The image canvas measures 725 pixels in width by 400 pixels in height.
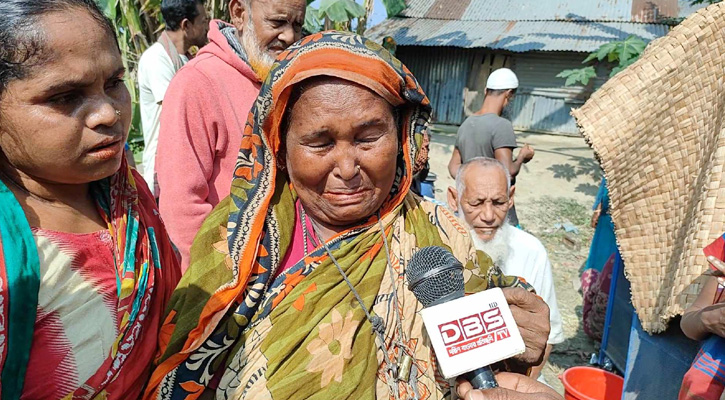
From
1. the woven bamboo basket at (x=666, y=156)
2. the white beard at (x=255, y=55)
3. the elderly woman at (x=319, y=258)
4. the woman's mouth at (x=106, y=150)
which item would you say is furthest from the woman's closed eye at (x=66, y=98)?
the woven bamboo basket at (x=666, y=156)

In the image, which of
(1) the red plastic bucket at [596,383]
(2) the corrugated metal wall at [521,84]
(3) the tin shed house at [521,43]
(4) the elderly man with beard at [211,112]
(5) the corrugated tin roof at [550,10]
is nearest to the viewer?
(4) the elderly man with beard at [211,112]

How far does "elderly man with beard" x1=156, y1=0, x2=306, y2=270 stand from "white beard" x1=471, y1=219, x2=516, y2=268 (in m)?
1.63

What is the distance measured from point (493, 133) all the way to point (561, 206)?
198 inches

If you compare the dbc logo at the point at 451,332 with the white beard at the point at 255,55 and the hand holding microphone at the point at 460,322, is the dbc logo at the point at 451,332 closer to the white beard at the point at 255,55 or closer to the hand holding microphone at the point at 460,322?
the hand holding microphone at the point at 460,322

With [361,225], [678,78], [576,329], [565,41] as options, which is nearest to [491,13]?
[565,41]

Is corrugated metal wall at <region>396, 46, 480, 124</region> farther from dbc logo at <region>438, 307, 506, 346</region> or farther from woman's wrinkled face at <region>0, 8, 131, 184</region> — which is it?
woman's wrinkled face at <region>0, 8, 131, 184</region>

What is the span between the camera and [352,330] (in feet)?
4.88

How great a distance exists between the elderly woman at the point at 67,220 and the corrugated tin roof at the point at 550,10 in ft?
56.5

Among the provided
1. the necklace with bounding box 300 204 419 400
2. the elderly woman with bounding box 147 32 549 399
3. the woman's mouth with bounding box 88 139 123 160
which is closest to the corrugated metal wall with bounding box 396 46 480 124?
the elderly woman with bounding box 147 32 549 399

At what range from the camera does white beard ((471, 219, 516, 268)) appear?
3104 mm

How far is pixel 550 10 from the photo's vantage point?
1686cm

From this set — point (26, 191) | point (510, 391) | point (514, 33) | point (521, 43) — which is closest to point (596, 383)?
point (510, 391)

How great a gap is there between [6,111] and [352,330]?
3.34 ft

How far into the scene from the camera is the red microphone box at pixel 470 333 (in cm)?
119
